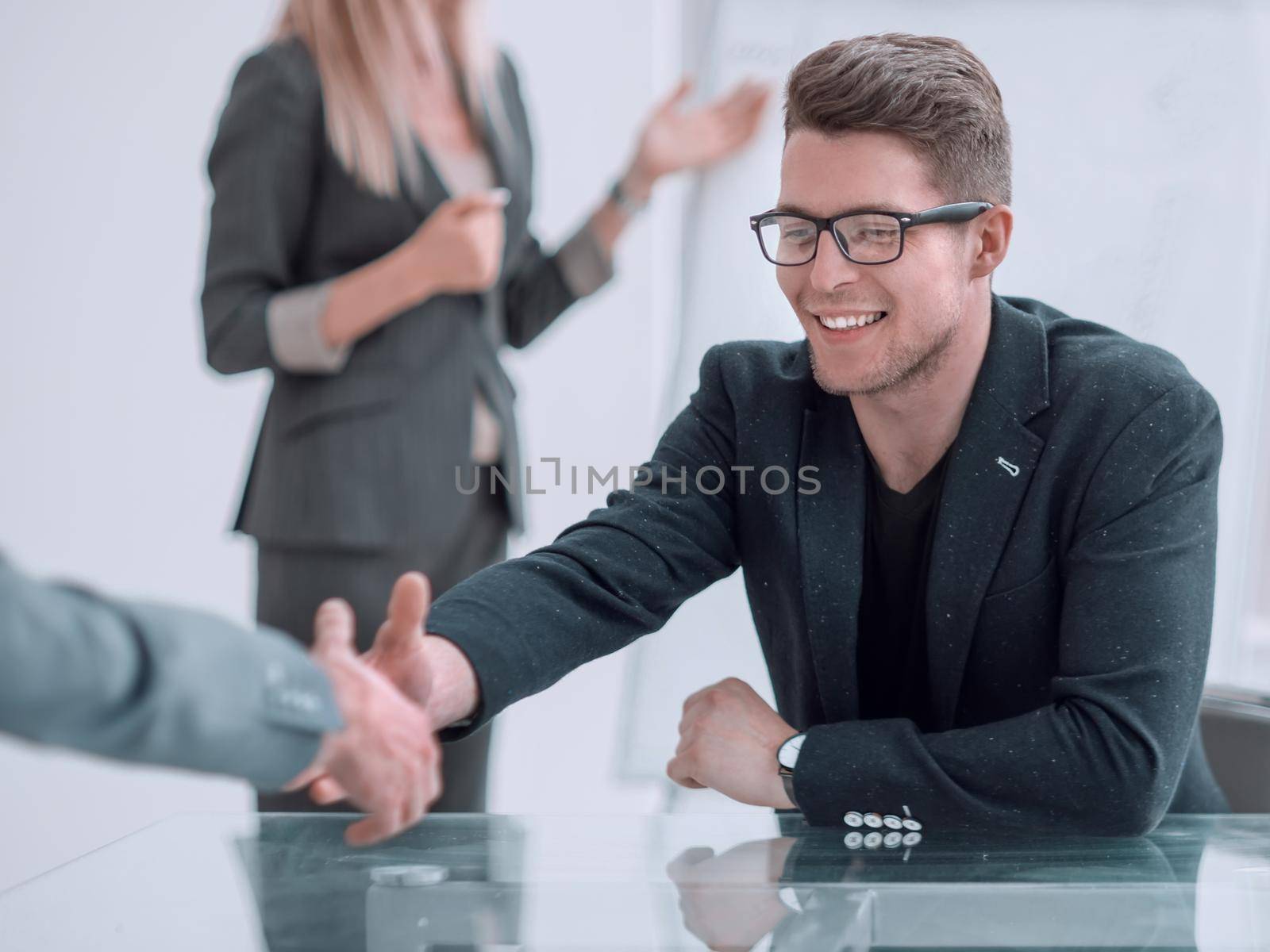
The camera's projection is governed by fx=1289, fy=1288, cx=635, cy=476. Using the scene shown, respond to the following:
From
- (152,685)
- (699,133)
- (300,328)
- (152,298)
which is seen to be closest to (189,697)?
(152,685)

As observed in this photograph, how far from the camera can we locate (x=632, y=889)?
885 mm

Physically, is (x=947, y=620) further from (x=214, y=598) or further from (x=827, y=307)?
(x=214, y=598)

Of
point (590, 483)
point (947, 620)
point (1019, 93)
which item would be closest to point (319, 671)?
point (947, 620)

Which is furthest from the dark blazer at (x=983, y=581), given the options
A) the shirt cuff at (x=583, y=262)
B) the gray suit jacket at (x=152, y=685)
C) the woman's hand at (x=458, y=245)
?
the shirt cuff at (x=583, y=262)

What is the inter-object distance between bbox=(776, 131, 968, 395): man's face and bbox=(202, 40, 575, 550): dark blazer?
2.16ft

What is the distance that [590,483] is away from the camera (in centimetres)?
272

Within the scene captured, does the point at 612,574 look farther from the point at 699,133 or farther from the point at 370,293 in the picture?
the point at 699,133

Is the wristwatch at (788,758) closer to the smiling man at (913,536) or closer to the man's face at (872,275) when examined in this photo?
the smiling man at (913,536)

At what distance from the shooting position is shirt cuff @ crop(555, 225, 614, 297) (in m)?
1.94

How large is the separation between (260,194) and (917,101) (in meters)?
0.88

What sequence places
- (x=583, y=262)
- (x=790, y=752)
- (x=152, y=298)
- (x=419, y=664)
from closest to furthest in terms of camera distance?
(x=419, y=664), (x=790, y=752), (x=583, y=262), (x=152, y=298)

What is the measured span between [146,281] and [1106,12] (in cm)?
187

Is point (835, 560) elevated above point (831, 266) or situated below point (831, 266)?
below

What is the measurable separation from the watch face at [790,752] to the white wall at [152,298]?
1575 mm
